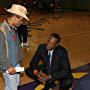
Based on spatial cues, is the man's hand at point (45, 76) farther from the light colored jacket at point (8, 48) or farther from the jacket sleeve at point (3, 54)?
the jacket sleeve at point (3, 54)

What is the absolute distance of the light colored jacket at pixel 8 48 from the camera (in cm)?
357

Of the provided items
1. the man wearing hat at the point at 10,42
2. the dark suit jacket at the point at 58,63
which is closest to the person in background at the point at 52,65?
the dark suit jacket at the point at 58,63

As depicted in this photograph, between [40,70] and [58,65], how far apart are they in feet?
0.96


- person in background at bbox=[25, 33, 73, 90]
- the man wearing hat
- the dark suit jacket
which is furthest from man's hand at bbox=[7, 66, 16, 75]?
the dark suit jacket

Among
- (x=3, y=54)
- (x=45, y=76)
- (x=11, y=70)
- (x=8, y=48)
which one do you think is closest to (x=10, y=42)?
(x=8, y=48)

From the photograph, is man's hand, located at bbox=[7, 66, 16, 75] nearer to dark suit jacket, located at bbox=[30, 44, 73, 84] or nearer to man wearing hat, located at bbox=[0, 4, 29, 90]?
man wearing hat, located at bbox=[0, 4, 29, 90]

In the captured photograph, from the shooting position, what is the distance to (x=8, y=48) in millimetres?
3650

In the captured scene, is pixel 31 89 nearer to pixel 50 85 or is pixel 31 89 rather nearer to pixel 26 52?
pixel 50 85

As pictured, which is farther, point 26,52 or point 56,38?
point 26,52

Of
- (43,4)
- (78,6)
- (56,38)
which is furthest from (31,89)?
(78,6)

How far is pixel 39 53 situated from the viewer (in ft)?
15.6

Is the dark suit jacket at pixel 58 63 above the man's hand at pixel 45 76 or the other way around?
above

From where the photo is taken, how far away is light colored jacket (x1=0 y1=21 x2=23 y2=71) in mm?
3566

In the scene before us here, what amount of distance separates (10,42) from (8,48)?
7cm
